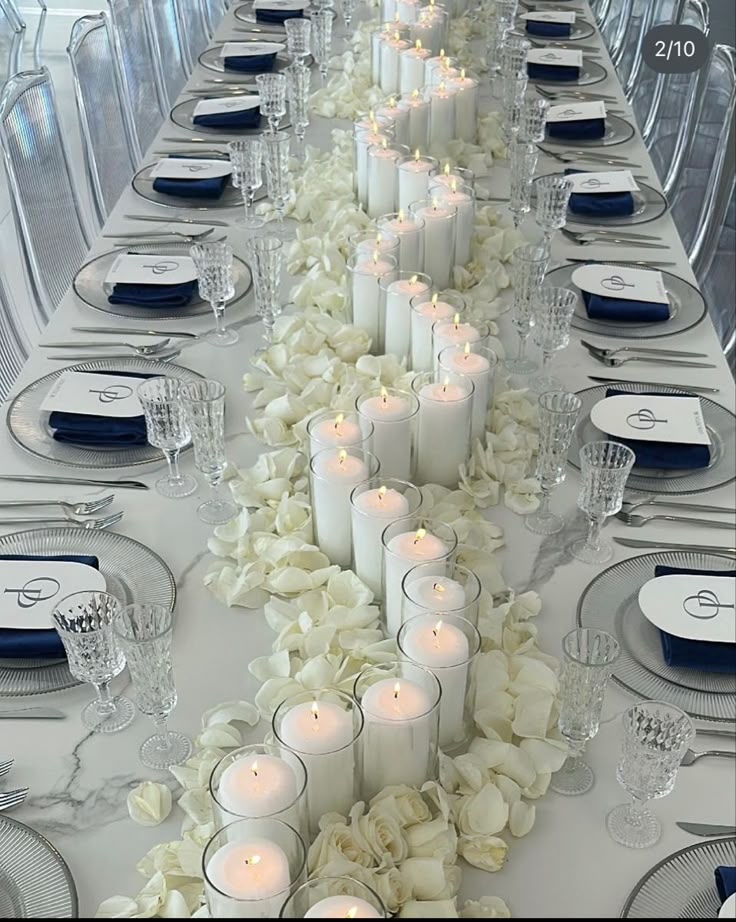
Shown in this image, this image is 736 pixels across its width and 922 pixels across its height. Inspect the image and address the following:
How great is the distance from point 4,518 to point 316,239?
3.23 feet

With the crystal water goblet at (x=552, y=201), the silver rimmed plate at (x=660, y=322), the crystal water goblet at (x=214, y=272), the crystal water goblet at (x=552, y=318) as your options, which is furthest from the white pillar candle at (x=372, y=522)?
the crystal water goblet at (x=552, y=201)

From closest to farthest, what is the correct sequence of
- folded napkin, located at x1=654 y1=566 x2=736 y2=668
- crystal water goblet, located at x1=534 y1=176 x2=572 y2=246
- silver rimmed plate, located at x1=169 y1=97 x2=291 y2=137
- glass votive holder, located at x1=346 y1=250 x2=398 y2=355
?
folded napkin, located at x1=654 y1=566 x2=736 y2=668 < glass votive holder, located at x1=346 y1=250 x2=398 y2=355 < crystal water goblet, located at x1=534 y1=176 x2=572 y2=246 < silver rimmed plate, located at x1=169 y1=97 x2=291 y2=137

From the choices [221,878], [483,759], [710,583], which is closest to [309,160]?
[710,583]

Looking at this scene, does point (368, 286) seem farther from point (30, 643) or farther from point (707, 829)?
point (707, 829)

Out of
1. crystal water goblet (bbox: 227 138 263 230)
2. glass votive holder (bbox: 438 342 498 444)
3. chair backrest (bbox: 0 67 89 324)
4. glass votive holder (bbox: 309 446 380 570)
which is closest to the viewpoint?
glass votive holder (bbox: 309 446 380 570)

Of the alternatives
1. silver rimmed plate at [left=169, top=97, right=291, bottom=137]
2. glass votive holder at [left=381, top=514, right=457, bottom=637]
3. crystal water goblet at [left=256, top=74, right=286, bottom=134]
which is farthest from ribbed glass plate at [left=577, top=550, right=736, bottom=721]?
silver rimmed plate at [left=169, top=97, right=291, bottom=137]

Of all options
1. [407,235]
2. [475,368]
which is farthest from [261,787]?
[407,235]

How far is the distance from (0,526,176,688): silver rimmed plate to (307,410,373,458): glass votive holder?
27 cm

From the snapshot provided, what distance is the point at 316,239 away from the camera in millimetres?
2305

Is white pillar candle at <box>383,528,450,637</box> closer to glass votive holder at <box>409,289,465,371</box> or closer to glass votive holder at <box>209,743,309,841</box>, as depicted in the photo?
glass votive holder at <box>209,743,309,841</box>

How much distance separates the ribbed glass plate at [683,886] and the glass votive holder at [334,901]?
1.00 ft

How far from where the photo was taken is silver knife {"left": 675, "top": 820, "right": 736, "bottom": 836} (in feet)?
3.79

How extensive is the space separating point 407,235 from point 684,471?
703mm

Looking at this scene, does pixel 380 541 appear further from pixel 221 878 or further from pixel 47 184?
pixel 47 184
